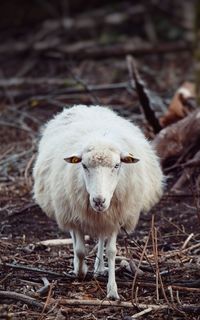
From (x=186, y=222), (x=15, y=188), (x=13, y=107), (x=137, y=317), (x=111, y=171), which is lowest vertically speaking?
(x=137, y=317)

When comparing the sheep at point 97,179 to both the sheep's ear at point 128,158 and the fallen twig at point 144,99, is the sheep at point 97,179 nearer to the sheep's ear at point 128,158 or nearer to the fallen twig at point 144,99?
the sheep's ear at point 128,158

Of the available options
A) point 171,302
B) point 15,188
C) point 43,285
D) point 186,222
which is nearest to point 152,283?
point 171,302

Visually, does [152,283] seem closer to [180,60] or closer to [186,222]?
[186,222]

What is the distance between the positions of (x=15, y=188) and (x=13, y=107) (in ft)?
12.4

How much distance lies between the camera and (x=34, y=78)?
1625 cm

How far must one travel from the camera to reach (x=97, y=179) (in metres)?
5.43

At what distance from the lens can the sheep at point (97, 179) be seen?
5.52m

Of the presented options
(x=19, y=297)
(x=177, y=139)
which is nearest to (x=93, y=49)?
(x=177, y=139)

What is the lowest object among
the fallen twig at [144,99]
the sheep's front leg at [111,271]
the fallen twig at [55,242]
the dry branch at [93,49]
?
the sheep's front leg at [111,271]

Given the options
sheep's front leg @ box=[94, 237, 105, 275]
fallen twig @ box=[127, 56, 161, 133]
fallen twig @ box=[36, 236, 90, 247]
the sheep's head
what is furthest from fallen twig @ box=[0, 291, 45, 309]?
fallen twig @ box=[127, 56, 161, 133]

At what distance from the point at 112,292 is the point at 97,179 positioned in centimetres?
84

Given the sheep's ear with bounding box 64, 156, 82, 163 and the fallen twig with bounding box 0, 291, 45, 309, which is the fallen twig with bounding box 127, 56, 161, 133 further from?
the fallen twig with bounding box 0, 291, 45, 309

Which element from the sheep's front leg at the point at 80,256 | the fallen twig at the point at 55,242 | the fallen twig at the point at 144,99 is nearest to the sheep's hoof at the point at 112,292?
the sheep's front leg at the point at 80,256

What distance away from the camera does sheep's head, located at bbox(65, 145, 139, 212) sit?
537 cm
